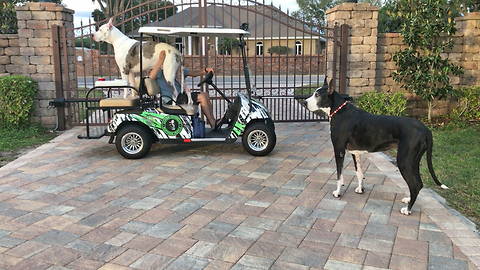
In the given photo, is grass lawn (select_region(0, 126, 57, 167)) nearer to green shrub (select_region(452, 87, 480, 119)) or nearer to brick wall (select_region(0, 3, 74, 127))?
brick wall (select_region(0, 3, 74, 127))

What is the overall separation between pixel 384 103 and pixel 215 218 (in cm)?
604

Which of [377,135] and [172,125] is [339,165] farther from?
[172,125]

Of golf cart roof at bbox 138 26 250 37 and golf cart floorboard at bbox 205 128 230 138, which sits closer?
golf cart roof at bbox 138 26 250 37

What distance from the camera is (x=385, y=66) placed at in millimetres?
9641

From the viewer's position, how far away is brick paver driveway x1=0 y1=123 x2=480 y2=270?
3.34 meters

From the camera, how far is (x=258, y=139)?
6.48 meters

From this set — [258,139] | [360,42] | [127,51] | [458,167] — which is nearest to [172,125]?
[258,139]

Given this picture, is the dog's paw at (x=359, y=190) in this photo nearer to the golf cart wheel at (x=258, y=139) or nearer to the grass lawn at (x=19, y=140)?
the golf cart wheel at (x=258, y=139)

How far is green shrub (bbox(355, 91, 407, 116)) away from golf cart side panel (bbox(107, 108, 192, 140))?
4.51 metres

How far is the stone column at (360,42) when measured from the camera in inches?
359

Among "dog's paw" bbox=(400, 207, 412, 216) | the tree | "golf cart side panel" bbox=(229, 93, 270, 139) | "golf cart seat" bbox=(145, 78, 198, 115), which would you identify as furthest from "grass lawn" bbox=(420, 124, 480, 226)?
"golf cart seat" bbox=(145, 78, 198, 115)

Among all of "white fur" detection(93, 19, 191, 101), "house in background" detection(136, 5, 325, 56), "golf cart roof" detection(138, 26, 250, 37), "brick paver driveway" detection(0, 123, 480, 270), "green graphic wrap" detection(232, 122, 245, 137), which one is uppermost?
"house in background" detection(136, 5, 325, 56)

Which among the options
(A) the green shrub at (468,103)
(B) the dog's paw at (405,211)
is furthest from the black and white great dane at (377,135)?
(A) the green shrub at (468,103)

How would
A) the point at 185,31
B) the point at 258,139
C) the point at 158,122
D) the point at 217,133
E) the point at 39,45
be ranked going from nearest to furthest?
1. the point at 185,31
2. the point at 158,122
3. the point at 258,139
4. the point at 217,133
5. the point at 39,45
